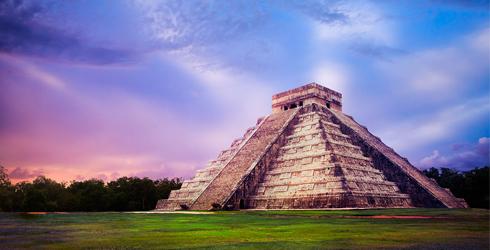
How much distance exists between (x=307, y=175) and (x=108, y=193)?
31.7 metres

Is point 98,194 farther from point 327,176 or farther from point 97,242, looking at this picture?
point 97,242

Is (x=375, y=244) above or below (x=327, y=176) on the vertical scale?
below

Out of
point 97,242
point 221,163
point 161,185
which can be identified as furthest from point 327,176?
point 161,185

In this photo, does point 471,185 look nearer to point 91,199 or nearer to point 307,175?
point 307,175

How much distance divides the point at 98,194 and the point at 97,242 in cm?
4577

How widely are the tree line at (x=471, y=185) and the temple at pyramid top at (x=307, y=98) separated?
1962 centimetres

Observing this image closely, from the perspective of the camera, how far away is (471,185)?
48469 millimetres

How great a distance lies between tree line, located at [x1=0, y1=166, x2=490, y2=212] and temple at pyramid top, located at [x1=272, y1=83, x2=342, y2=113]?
19.7m

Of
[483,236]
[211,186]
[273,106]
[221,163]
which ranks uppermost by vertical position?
[273,106]

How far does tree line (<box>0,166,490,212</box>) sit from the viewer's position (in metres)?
45.1

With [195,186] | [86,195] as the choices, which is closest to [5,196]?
[86,195]

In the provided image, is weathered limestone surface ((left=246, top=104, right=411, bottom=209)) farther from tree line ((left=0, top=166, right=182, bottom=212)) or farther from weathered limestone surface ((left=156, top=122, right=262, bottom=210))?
tree line ((left=0, top=166, right=182, bottom=212))

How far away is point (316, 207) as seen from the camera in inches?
977

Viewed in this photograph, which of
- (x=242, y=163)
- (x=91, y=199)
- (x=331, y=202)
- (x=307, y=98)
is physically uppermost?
(x=307, y=98)
